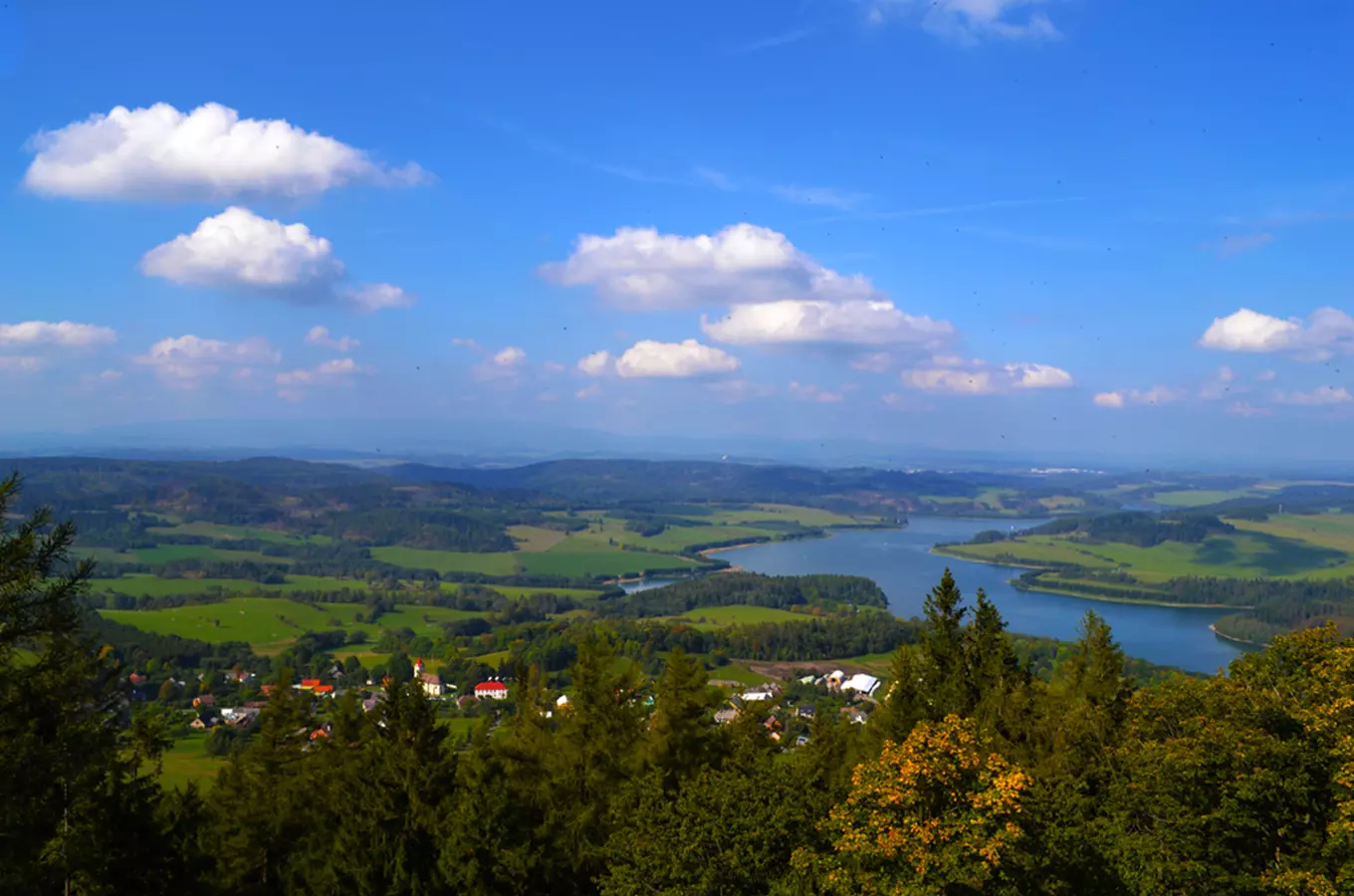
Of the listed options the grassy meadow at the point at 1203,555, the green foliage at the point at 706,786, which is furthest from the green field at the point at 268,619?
the grassy meadow at the point at 1203,555

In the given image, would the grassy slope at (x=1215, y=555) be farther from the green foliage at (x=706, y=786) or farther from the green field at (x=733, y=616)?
the green foliage at (x=706, y=786)

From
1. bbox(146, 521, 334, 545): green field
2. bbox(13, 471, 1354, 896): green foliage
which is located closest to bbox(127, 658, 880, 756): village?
bbox(13, 471, 1354, 896): green foliage

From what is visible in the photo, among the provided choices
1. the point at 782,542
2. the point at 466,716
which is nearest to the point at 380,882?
the point at 466,716

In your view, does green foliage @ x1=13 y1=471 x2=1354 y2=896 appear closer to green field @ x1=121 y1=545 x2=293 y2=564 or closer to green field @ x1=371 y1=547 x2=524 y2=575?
green field @ x1=371 y1=547 x2=524 y2=575

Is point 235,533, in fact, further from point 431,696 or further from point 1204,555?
point 1204,555

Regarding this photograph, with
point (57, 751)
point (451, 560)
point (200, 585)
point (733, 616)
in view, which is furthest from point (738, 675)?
point (451, 560)

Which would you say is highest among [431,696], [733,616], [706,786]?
[706,786]

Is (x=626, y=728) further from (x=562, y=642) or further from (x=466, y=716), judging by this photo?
(x=562, y=642)
